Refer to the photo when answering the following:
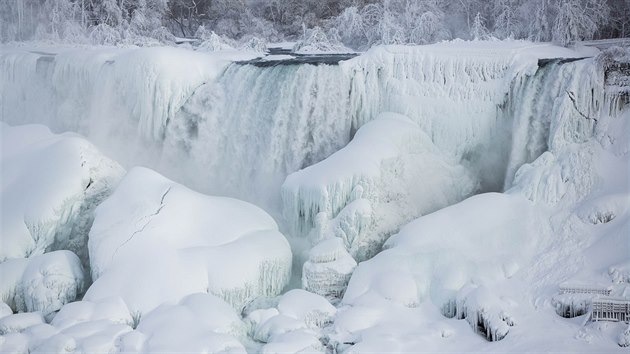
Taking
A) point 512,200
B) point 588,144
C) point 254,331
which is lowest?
point 254,331

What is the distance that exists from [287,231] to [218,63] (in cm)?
385

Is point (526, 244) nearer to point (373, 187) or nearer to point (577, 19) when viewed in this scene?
point (373, 187)

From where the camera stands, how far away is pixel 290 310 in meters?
7.16

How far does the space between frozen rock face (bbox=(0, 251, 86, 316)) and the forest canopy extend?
9871mm

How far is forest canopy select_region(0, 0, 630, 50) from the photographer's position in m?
13.7

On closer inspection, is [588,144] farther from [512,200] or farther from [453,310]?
[453,310]

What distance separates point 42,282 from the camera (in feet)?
25.4

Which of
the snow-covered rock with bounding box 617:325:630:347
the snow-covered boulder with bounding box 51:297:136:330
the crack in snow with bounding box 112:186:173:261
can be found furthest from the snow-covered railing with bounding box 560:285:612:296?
the crack in snow with bounding box 112:186:173:261

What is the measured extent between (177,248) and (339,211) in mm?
2195

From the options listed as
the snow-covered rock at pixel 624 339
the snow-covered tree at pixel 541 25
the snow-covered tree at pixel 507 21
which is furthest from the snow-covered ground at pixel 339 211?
the snow-covered tree at pixel 507 21

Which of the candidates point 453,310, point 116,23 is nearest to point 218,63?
point 453,310

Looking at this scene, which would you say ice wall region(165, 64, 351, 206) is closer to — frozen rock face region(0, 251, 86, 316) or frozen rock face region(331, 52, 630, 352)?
frozen rock face region(331, 52, 630, 352)

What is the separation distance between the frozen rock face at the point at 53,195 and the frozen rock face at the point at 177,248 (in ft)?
1.84

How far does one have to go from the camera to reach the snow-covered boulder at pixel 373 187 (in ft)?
27.8
